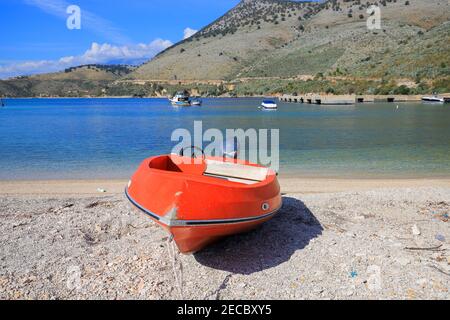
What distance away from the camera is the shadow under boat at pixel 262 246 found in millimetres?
6223

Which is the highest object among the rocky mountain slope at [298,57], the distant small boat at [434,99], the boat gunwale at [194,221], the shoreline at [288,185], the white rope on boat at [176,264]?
the rocky mountain slope at [298,57]

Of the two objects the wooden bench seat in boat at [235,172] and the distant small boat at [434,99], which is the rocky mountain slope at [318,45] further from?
the wooden bench seat in boat at [235,172]

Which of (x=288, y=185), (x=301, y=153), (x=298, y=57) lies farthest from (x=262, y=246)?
(x=298, y=57)

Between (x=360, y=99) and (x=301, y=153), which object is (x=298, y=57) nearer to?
(x=360, y=99)

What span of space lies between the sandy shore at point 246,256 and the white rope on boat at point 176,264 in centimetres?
2

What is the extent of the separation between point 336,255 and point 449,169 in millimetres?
10921

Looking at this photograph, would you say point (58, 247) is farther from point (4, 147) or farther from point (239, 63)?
point (239, 63)

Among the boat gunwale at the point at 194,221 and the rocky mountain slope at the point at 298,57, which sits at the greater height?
the rocky mountain slope at the point at 298,57

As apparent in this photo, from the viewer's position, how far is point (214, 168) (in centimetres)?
856

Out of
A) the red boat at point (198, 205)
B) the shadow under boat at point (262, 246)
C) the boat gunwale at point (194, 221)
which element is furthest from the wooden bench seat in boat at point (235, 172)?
the boat gunwale at point (194, 221)

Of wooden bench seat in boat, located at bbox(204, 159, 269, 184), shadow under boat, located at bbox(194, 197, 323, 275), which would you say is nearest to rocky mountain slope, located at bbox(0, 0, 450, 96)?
wooden bench seat in boat, located at bbox(204, 159, 269, 184)

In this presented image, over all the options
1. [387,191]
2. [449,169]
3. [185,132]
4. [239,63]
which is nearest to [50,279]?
[387,191]

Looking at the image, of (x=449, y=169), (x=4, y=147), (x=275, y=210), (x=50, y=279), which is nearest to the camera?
(x=50, y=279)
